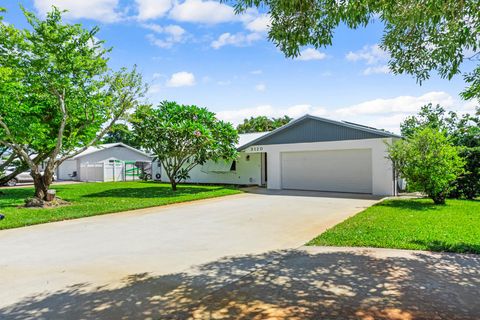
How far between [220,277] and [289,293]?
3.58 ft

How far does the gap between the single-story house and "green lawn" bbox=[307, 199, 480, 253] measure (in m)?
5.04

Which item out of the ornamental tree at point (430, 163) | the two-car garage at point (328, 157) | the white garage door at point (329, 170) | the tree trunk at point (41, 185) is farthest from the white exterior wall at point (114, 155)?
the ornamental tree at point (430, 163)

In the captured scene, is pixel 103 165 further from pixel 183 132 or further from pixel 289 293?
pixel 289 293

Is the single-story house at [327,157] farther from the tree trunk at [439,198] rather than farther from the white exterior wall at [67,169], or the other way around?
the white exterior wall at [67,169]

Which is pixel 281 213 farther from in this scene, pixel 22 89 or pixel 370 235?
pixel 22 89

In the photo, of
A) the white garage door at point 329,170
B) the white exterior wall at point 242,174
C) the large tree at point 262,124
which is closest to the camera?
the white garage door at point 329,170

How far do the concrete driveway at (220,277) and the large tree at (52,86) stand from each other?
6109mm

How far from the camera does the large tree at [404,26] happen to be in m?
4.11

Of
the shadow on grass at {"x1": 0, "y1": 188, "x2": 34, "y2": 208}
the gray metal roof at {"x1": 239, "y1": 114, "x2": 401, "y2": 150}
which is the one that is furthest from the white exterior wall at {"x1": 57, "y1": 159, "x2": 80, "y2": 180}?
the gray metal roof at {"x1": 239, "y1": 114, "x2": 401, "y2": 150}

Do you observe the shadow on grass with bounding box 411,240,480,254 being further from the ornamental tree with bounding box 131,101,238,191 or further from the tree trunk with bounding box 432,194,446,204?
the ornamental tree with bounding box 131,101,238,191

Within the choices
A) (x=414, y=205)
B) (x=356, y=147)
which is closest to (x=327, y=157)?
(x=356, y=147)

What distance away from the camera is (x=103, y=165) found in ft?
94.9

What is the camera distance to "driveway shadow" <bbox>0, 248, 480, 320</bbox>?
3.54 metres

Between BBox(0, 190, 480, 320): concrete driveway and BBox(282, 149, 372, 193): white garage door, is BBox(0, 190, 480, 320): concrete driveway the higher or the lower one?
the lower one
